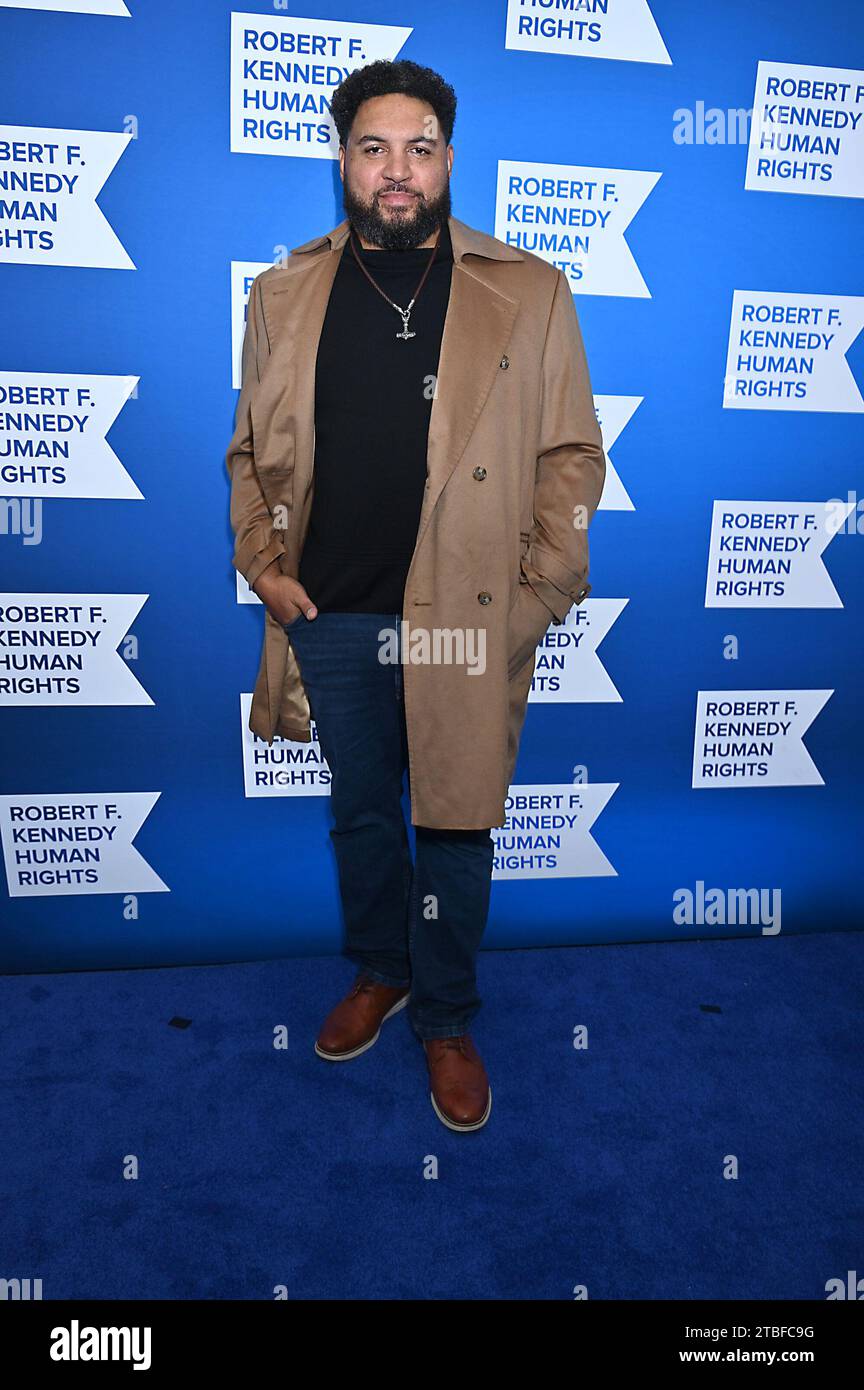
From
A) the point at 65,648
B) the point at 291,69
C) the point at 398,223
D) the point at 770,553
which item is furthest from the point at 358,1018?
the point at 291,69

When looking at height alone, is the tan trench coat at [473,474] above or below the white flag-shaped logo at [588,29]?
below

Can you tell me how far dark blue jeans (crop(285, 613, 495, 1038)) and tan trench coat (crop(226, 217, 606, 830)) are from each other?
0.33 feet

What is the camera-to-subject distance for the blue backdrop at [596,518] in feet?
6.22

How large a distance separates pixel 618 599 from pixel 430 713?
2.65 ft

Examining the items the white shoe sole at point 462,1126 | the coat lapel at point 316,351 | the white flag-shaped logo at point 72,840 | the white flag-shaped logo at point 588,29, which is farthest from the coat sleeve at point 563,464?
the white flag-shaped logo at point 72,840

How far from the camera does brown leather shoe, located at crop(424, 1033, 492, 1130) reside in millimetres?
1824

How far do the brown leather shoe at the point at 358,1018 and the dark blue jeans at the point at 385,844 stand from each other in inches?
3.9

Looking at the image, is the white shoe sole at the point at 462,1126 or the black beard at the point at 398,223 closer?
the black beard at the point at 398,223

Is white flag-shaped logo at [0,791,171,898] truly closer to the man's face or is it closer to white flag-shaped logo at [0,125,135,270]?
white flag-shaped logo at [0,125,135,270]

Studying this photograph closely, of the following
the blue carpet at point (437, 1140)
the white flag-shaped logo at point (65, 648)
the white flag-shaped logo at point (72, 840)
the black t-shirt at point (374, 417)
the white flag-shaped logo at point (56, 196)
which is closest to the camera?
the blue carpet at point (437, 1140)

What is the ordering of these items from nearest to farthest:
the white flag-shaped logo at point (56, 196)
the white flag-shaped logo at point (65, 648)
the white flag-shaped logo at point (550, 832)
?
1. the white flag-shaped logo at point (56, 196)
2. the white flag-shaped logo at point (65, 648)
3. the white flag-shaped logo at point (550, 832)

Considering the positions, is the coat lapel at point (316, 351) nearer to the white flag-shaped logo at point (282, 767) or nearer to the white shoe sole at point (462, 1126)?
the white flag-shaped logo at point (282, 767)

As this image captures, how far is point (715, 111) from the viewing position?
200 cm
